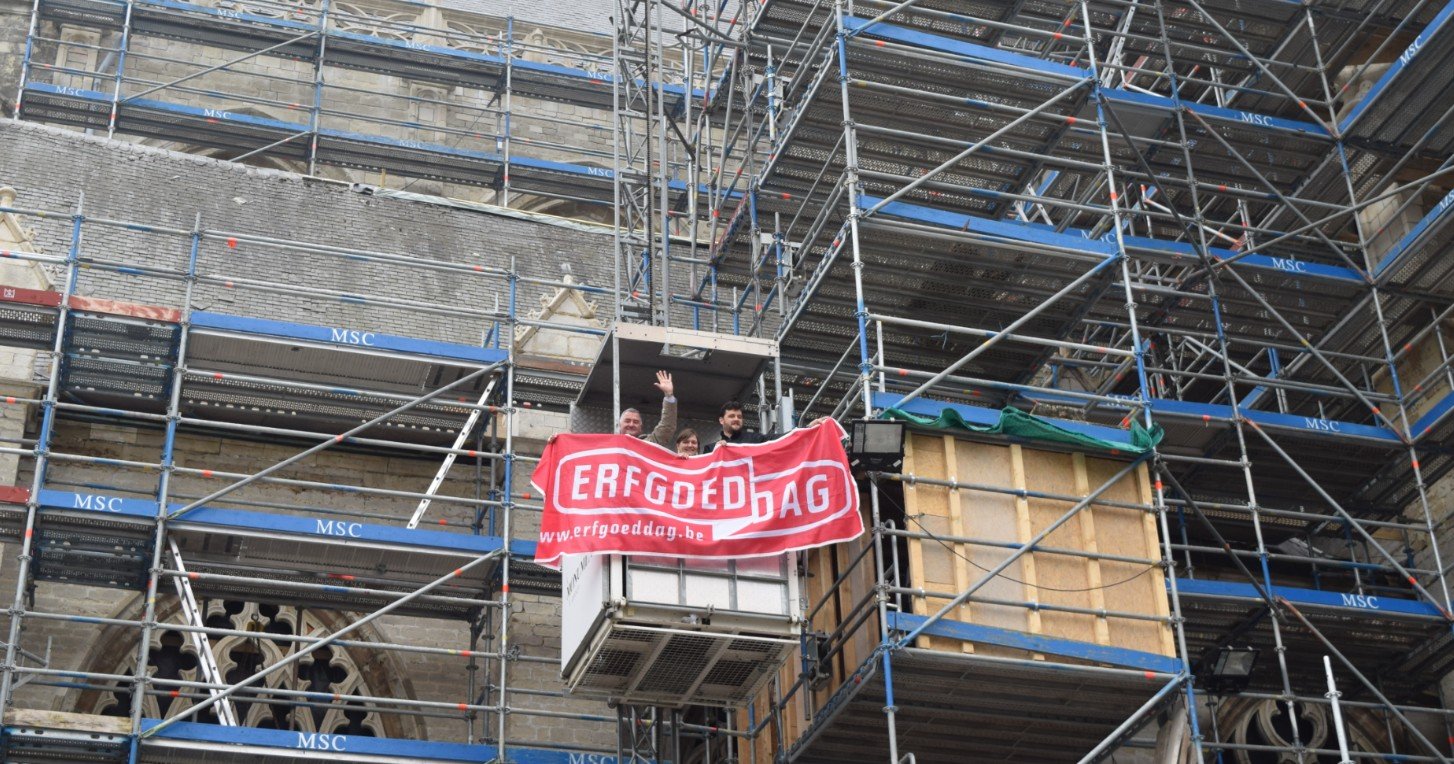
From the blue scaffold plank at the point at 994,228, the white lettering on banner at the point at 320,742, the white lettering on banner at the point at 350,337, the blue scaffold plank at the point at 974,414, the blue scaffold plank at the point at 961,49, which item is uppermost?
the blue scaffold plank at the point at 961,49

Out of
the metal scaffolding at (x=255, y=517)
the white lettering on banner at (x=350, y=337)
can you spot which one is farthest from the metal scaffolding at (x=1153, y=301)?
the white lettering on banner at (x=350, y=337)

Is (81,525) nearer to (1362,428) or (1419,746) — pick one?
(1362,428)

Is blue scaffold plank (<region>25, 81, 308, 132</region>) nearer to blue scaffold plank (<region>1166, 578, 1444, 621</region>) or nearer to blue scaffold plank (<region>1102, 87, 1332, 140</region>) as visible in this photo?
blue scaffold plank (<region>1102, 87, 1332, 140</region>)

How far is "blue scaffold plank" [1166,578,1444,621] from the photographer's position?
17453mm

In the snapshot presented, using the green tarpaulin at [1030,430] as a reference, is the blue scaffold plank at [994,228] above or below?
above

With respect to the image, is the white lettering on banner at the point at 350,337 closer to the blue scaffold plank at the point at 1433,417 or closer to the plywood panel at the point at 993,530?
the plywood panel at the point at 993,530

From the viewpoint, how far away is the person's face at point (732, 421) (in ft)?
51.2

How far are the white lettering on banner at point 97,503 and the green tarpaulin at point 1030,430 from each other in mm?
6130

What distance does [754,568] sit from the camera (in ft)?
49.5

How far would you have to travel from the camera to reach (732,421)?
15609 mm

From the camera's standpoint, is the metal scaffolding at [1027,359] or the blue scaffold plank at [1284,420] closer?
the metal scaffolding at [1027,359]

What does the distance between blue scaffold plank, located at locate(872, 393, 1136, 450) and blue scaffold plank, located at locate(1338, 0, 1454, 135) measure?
17.9 feet

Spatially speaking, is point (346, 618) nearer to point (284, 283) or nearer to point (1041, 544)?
point (284, 283)

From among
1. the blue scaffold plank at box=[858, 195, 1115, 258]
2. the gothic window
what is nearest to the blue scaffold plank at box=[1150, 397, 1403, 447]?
the blue scaffold plank at box=[858, 195, 1115, 258]
